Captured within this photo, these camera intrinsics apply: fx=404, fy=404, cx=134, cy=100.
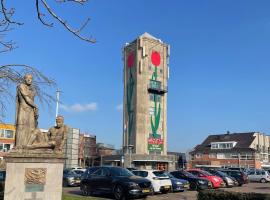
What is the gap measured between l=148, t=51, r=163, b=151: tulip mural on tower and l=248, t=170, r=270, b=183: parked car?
89.3 ft

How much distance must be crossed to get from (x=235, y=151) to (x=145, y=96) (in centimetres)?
3270

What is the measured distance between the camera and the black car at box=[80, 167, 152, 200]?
67.5ft

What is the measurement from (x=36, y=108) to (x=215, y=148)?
92828 mm

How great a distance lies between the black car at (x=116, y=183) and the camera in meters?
20.6

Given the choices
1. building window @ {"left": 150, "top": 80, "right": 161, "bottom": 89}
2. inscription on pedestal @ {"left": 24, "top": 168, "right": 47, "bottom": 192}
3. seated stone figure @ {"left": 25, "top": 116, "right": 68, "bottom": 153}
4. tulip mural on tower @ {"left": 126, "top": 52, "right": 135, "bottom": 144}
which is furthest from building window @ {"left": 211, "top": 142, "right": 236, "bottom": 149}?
inscription on pedestal @ {"left": 24, "top": 168, "right": 47, "bottom": 192}

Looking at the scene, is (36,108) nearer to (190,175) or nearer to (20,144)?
(20,144)

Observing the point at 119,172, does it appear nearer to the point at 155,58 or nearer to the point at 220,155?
the point at 155,58

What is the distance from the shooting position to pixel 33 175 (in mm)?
12062

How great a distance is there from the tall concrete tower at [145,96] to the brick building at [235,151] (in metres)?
26.2

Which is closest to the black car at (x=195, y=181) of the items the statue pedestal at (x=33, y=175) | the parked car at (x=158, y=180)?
the parked car at (x=158, y=180)

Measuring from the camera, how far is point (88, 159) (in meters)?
97.9

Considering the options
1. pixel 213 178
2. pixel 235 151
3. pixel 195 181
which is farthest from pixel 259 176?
pixel 235 151

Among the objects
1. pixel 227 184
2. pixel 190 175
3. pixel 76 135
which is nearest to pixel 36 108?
pixel 190 175

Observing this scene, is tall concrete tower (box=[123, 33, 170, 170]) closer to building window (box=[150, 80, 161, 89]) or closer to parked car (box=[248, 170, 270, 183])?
building window (box=[150, 80, 161, 89])
